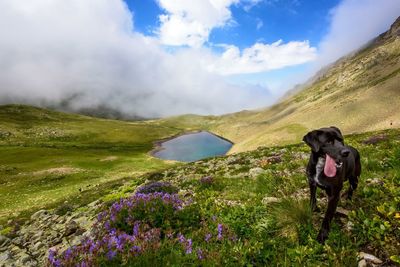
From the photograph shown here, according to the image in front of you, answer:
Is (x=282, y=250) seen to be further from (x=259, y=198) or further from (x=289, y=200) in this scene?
(x=259, y=198)

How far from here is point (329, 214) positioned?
245 inches

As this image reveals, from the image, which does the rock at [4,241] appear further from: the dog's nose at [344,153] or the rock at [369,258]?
the dog's nose at [344,153]

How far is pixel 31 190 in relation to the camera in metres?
48.5

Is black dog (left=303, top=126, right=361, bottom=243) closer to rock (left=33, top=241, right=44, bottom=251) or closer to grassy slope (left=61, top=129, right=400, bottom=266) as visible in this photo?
grassy slope (left=61, top=129, right=400, bottom=266)

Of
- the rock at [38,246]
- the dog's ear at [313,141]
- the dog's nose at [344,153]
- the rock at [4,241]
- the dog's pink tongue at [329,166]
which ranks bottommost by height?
the rock at [4,241]

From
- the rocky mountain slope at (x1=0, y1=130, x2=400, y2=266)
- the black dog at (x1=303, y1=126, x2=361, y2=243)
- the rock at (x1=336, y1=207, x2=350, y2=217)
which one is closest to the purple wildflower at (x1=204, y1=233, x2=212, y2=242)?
the rocky mountain slope at (x1=0, y1=130, x2=400, y2=266)

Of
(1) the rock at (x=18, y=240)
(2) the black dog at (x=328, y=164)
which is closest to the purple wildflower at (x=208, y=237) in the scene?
(2) the black dog at (x=328, y=164)

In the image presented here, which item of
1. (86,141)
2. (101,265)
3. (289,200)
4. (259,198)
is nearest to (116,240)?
(101,265)

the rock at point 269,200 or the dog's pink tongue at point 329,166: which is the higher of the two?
the dog's pink tongue at point 329,166

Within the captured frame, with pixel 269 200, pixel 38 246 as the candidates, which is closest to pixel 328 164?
pixel 269 200

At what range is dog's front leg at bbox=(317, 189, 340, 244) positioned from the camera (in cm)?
617

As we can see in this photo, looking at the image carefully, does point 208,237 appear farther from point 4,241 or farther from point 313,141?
point 4,241

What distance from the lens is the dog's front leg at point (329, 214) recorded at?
6.17m

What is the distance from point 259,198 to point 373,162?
16.2 feet
